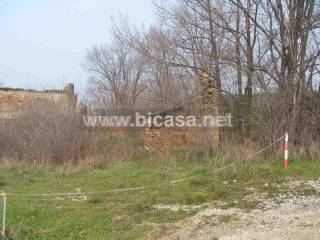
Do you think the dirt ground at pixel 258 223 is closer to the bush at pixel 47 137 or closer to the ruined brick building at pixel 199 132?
the ruined brick building at pixel 199 132

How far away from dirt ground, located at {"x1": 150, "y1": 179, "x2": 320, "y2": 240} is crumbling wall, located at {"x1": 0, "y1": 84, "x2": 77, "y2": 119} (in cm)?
1011

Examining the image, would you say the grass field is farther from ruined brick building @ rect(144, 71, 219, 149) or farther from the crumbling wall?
the crumbling wall

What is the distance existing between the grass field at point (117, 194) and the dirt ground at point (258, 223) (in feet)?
1.27

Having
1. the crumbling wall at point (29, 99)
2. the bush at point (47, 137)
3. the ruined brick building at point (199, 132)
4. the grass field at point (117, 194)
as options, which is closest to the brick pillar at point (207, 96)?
the ruined brick building at point (199, 132)

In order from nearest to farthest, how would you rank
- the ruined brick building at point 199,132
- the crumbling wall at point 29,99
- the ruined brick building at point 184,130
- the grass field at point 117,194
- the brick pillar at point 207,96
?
1. the grass field at point 117,194
2. the ruined brick building at point 199,132
3. the ruined brick building at point 184,130
4. the brick pillar at point 207,96
5. the crumbling wall at point 29,99

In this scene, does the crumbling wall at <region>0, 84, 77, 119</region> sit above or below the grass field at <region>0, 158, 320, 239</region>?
above

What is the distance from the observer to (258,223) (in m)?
7.04

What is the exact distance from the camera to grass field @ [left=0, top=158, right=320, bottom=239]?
716 centimetres

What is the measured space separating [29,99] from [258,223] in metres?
14.1

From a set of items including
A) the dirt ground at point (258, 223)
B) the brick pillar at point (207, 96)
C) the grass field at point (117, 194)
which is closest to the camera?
the dirt ground at point (258, 223)

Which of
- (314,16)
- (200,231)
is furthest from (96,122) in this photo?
(200,231)

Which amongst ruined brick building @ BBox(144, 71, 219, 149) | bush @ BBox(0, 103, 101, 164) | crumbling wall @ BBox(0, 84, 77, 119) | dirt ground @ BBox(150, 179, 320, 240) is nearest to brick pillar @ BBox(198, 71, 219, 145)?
ruined brick building @ BBox(144, 71, 219, 149)

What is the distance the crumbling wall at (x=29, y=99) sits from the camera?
57.0 feet

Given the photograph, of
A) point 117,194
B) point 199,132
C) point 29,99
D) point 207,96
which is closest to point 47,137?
point 29,99
